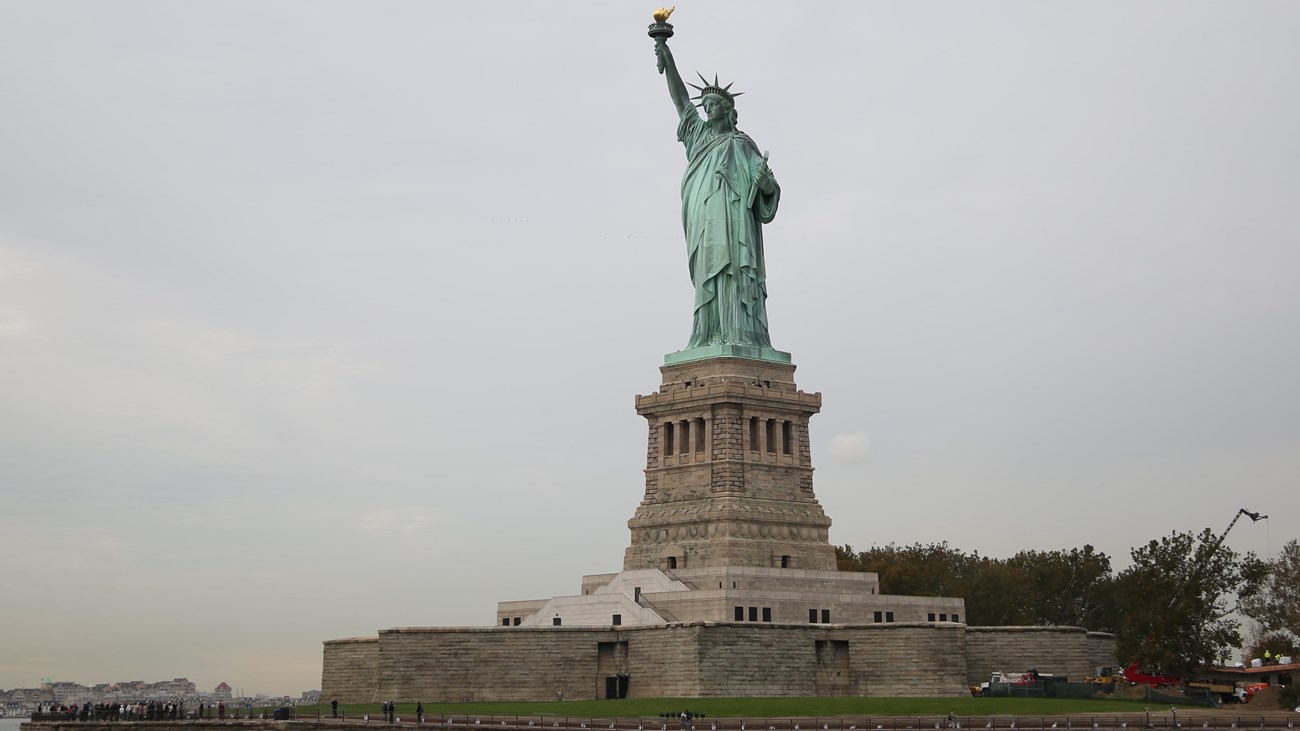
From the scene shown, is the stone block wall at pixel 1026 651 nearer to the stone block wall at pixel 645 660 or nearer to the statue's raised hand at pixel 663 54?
the stone block wall at pixel 645 660

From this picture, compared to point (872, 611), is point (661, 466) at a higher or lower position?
higher

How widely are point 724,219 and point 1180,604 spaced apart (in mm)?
22415

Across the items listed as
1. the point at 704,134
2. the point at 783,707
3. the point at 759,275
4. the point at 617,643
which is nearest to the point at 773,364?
the point at 759,275

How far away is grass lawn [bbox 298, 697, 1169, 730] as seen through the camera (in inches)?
2077

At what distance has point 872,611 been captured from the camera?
6462 cm

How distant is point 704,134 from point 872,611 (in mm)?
20499

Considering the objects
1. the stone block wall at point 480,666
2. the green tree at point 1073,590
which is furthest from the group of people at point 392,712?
the green tree at point 1073,590

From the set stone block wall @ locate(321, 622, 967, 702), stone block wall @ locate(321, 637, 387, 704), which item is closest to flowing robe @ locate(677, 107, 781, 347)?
stone block wall @ locate(321, 622, 967, 702)

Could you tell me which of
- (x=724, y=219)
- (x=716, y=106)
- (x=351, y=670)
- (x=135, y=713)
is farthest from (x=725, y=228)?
(x=135, y=713)

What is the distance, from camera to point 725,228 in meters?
69.8

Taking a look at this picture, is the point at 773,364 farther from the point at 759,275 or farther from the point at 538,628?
the point at 538,628

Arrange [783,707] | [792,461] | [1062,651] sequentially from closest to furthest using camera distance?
[783,707], [1062,651], [792,461]

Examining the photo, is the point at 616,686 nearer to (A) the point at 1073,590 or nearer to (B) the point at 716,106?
(B) the point at 716,106

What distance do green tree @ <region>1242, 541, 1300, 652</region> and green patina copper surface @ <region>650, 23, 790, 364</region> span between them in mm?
24203
